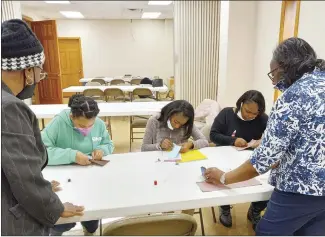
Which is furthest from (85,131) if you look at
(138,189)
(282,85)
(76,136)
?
(282,85)

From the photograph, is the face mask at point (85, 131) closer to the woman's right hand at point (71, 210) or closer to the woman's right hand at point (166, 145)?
the woman's right hand at point (166, 145)

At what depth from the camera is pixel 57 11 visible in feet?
23.4

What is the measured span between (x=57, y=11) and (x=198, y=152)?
6.90 m

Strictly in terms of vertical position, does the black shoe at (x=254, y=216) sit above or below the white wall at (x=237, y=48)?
below

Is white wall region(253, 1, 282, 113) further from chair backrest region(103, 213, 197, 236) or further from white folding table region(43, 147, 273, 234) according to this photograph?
chair backrest region(103, 213, 197, 236)

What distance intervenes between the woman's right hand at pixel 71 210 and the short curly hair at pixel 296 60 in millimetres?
1039

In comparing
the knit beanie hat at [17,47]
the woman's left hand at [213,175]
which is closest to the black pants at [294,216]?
the woman's left hand at [213,175]

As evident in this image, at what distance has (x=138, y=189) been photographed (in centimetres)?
131

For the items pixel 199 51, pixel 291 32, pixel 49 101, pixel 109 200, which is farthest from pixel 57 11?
pixel 109 200

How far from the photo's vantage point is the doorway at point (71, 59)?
8.38 meters

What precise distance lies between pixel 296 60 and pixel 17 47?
103cm

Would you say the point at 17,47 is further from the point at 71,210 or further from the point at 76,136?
the point at 76,136

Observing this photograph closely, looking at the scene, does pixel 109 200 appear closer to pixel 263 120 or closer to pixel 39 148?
pixel 39 148

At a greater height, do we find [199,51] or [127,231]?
[199,51]
